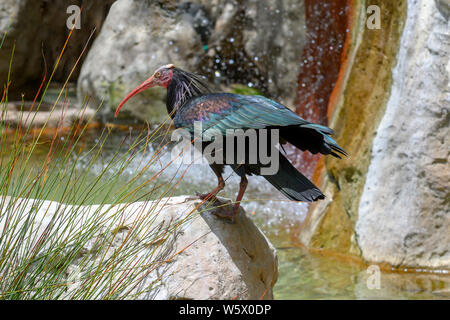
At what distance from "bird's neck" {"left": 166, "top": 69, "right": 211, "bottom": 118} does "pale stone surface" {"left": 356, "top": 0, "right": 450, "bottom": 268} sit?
177 centimetres

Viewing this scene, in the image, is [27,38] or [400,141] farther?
[27,38]

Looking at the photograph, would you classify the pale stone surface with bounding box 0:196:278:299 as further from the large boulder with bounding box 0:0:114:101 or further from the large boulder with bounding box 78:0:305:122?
the large boulder with bounding box 78:0:305:122

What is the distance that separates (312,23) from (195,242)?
5478 mm

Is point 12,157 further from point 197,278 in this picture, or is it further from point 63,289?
point 197,278

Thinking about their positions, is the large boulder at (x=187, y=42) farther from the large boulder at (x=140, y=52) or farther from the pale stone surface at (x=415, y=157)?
the pale stone surface at (x=415, y=157)

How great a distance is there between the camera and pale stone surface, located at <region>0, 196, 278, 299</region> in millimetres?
2695

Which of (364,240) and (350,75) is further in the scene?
(350,75)

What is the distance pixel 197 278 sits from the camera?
9.08 ft

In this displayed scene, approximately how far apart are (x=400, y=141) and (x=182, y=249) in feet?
7.61

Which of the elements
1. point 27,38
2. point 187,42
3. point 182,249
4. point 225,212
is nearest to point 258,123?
point 225,212

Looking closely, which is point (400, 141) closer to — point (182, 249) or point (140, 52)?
point (182, 249)

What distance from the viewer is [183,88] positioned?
10.8ft
